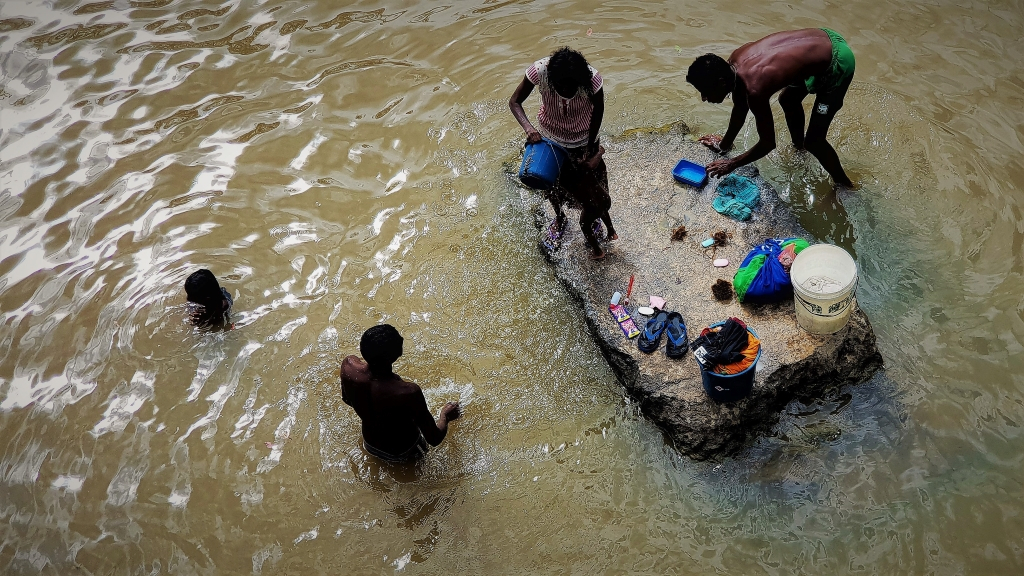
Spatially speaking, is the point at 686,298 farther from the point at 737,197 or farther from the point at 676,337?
the point at 737,197

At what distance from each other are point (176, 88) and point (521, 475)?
5499 millimetres

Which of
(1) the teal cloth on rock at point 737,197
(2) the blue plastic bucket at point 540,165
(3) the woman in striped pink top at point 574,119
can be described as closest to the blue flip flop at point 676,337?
(3) the woman in striped pink top at point 574,119

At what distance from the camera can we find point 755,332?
191 inches

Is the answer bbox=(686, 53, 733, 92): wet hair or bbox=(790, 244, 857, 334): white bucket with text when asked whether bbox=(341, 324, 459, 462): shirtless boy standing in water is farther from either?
bbox=(686, 53, 733, 92): wet hair

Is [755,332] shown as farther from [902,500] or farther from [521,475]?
[521,475]

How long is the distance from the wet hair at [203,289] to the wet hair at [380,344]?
185cm

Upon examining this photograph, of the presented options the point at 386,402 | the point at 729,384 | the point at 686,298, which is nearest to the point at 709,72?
the point at 686,298

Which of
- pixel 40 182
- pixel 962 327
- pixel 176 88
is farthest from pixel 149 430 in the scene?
pixel 962 327

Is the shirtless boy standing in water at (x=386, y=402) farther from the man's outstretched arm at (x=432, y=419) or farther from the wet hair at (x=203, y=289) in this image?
the wet hair at (x=203, y=289)

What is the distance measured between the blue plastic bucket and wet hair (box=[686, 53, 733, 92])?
45.1 inches

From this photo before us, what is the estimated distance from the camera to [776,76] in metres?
5.12

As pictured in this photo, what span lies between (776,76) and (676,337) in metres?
1.99

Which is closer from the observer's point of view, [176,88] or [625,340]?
[625,340]

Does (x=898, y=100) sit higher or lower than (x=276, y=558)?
higher
